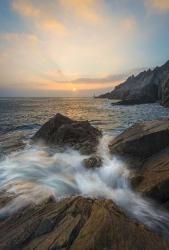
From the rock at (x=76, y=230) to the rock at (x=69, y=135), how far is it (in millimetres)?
7304

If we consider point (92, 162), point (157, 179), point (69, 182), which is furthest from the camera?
point (92, 162)

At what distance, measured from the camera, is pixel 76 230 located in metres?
4.91

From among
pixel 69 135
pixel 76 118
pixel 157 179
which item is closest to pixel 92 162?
pixel 157 179

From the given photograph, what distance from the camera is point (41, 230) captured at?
5.08 metres

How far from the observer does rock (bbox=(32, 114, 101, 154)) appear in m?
14.1

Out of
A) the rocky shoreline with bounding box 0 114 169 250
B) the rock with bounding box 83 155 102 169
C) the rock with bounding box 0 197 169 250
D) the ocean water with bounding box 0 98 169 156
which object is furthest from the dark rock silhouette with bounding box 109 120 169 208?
the ocean water with bounding box 0 98 169 156

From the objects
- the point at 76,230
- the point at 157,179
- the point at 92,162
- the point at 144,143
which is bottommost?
the point at 92,162

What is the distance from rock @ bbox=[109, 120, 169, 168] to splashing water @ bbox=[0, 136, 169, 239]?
532 millimetres

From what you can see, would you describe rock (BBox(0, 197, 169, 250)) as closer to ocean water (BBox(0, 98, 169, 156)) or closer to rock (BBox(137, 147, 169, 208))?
rock (BBox(137, 147, 169, 208))

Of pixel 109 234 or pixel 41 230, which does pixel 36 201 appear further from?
pixel 109 234

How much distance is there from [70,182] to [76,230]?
4384mm

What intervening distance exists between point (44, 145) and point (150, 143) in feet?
25.5

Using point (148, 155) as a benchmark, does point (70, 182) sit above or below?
below

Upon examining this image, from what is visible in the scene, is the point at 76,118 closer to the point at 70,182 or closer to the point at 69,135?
the point at 69,135
